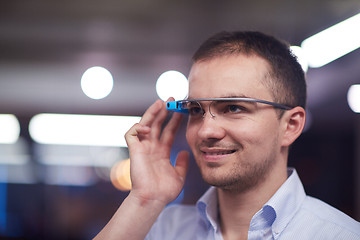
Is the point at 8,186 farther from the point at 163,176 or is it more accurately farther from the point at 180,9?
the point at 163,176

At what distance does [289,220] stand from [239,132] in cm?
50

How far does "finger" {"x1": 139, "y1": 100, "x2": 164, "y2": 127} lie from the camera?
1.87 m

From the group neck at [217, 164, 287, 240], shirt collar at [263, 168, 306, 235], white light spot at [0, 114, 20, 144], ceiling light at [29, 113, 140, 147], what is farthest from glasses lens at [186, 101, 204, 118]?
white light spot at [0, 114, 20, 144]

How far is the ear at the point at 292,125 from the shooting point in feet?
5.77

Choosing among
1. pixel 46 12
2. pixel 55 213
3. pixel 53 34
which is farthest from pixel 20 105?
pixel 46 12

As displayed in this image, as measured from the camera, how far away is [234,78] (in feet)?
5.42

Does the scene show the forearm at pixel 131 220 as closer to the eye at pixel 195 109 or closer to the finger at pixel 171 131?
the finger at pixel 171 131

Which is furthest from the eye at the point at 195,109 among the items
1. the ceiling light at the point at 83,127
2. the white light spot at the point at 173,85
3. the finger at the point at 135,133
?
the ceiling light at the point at 83,127

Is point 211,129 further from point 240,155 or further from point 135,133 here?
point 135,133

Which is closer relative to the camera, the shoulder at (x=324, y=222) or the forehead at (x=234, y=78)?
the shoulder at (x=324, y=222)

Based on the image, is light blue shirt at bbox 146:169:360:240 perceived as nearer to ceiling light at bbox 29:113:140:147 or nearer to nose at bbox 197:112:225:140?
nose at bbox 197:112:225:140

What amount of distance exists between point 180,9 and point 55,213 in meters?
6.60

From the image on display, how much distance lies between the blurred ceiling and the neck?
2013 millimetres

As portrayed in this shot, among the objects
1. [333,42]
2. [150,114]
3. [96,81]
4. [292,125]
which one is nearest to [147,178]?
[150,114]
